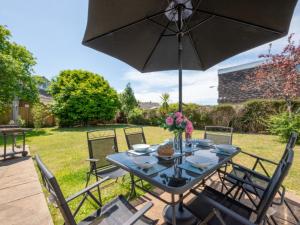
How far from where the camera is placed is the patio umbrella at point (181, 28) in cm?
179

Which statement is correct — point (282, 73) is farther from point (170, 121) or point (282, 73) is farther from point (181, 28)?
point (170, 121)

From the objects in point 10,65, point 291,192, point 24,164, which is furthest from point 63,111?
point 291,192

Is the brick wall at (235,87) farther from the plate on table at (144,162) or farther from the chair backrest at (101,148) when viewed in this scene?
the plate on table at (144,162)

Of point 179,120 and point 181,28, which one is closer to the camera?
point 179,120

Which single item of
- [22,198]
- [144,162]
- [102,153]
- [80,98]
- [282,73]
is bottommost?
[22,198]

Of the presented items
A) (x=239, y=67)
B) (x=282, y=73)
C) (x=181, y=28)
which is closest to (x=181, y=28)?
(x=181, y=28)

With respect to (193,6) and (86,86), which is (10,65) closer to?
(86,86)

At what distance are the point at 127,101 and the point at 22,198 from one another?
14699mm

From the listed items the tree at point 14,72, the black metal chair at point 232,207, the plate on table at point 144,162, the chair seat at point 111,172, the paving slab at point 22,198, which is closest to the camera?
the black metal chair at point 232,207

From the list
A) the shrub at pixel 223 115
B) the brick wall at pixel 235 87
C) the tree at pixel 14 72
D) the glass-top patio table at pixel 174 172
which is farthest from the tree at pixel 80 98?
the glass-top patio table at pixel 174 172

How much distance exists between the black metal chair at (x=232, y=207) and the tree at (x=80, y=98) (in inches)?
512

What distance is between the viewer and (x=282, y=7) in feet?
5.42

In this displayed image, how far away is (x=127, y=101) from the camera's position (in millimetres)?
16922

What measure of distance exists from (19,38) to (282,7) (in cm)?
1416
